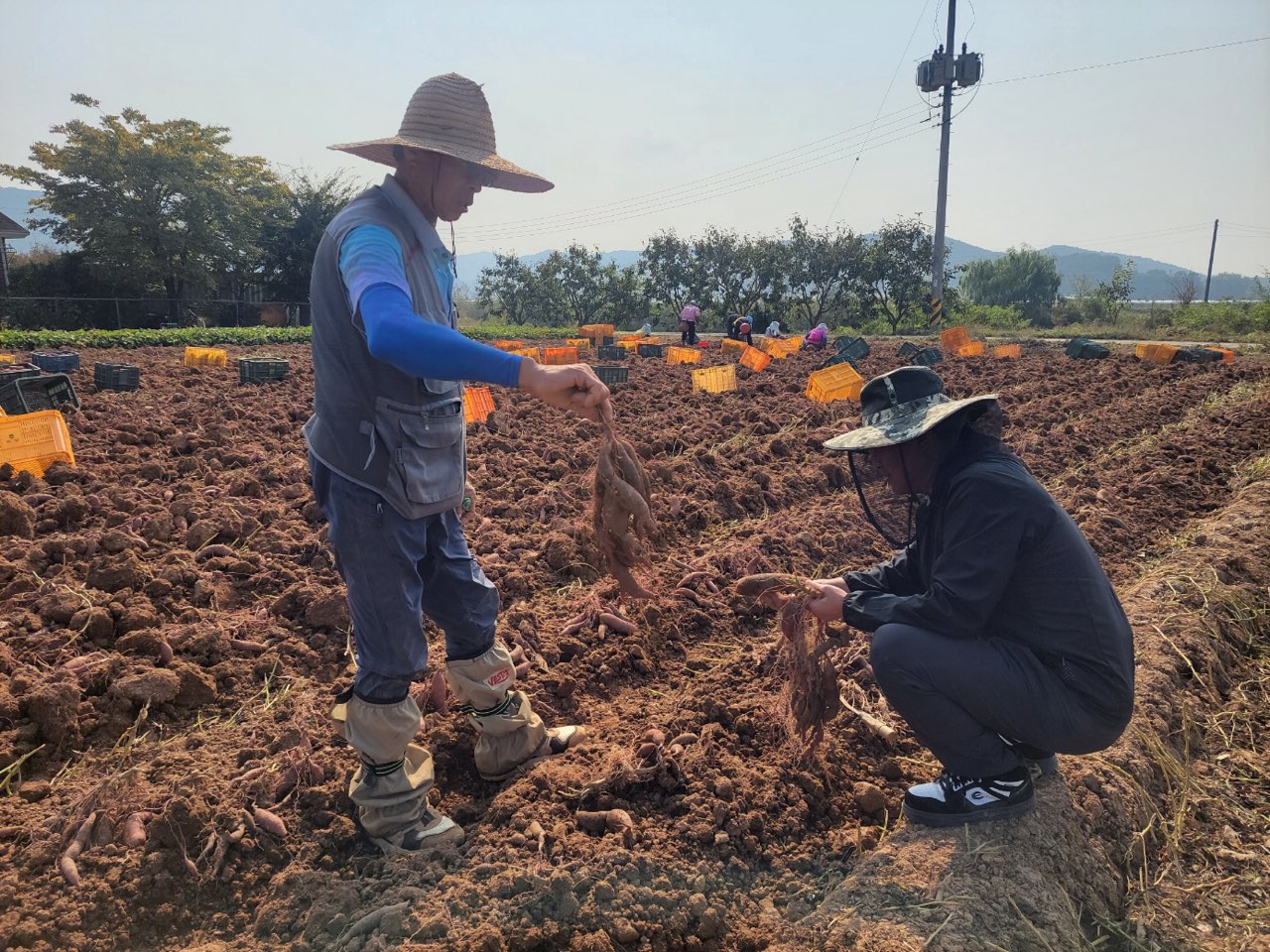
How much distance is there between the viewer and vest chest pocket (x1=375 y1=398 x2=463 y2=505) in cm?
237

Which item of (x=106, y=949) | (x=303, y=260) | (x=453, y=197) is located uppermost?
(x=303, y=260)

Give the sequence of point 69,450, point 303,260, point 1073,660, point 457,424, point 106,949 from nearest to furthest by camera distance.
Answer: point 106,949 → point 1073,660 → point 457,424 → point 69,450 → point 303,260

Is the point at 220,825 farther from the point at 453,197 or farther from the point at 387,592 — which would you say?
the point at 453,197

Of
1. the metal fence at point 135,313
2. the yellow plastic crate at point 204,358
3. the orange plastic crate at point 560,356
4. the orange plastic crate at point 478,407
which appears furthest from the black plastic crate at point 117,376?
the metal fence at point 135,313

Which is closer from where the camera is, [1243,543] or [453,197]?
[453,197]

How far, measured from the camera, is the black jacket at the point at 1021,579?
231 cm

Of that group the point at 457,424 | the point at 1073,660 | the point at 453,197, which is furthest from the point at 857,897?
the point at 453,197

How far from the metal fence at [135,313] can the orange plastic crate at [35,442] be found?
2545 cm

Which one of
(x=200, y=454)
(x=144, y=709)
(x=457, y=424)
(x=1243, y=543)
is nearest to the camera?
(x=457, y=424)

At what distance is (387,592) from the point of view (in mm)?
2420

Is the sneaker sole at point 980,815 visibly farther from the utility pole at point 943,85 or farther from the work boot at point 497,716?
the utility pole at point 943,85

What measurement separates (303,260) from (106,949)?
3790 centimetres

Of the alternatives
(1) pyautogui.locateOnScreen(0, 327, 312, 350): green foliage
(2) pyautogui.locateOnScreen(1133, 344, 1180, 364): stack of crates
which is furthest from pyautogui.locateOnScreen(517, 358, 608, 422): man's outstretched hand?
(1) pyautogui.locateOnScreen(0, 327, 312, 350): green foliage

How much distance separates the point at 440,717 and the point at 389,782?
2.52 ft
